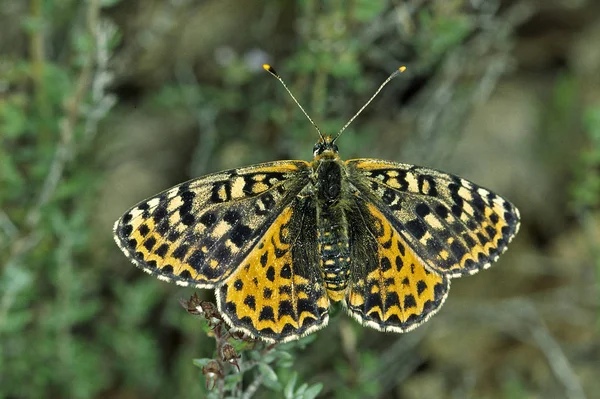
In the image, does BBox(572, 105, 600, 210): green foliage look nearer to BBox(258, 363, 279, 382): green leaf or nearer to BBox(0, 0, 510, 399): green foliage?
BBox(0, 0, 510, 399): green foliage

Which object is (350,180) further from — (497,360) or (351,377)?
(497,360)

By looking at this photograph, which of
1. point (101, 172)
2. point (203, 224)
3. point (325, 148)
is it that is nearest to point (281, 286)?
point (203, 224)

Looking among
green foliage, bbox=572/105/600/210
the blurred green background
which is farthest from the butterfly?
green foliage, bbox=572/105/600/210

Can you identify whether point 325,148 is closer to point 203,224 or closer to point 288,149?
point 203,224

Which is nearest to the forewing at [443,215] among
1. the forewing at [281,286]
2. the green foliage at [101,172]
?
the forewing at [281,286]

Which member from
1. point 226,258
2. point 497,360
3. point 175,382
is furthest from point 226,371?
point 497,360
